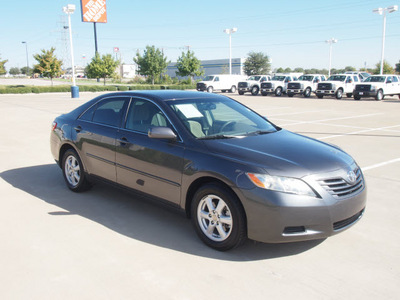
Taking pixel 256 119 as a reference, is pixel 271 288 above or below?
below

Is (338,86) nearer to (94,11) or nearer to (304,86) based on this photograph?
(304,86)

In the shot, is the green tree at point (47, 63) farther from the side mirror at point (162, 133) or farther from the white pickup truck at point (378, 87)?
the side mirror at point (162, 133)

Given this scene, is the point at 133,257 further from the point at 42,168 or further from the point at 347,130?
the point at 347,130

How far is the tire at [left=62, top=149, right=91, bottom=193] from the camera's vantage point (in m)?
5.44

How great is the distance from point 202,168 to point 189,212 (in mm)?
612

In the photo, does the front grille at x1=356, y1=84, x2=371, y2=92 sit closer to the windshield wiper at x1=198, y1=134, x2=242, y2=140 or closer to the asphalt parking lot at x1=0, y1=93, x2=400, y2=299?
the asphalt parking lot at x1=0, y1=93, x2=400, y2=299

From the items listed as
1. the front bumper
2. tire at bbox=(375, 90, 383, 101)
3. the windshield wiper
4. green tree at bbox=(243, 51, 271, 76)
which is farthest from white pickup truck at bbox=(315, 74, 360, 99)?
green tree at bbox=(243, 51, 271, 76)

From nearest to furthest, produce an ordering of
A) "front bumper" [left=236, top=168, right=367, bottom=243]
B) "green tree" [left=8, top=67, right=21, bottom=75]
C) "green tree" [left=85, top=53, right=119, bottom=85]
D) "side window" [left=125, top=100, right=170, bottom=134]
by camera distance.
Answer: "front bumper" [left=236, top=168, right=367, bottom=243]
"side window" [left=125, top=100, right=170, bottom=134]
"green tree" [left=85, top=53, right=119, bottom=85]
"green tree" [left=8, top=67, right=21, bottom=75]

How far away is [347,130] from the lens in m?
12.3

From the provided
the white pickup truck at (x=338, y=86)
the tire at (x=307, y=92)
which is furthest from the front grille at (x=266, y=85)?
the white pickup truck at (x=338, y=86)

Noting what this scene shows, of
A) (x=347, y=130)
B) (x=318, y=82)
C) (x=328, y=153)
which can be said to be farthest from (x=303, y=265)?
(x=318, y=82)

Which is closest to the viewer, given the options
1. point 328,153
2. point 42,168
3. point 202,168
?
point 202,168

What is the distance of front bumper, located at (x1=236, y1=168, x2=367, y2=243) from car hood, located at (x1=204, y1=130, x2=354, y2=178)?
217 millimetres

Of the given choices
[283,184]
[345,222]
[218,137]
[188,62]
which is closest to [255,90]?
[188,62]
